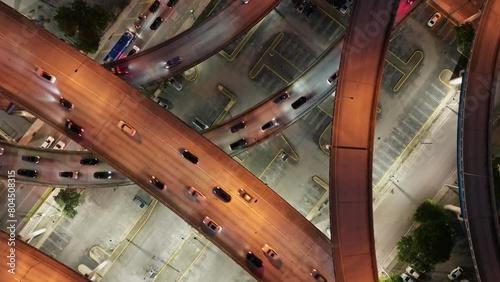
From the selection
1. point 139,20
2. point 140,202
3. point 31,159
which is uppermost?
point 139,20

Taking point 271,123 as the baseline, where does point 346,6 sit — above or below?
above

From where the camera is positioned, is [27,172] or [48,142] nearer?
[27,172]

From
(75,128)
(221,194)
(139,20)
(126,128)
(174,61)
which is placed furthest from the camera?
(139,20)

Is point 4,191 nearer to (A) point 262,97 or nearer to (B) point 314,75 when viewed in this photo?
(A) point 262,97

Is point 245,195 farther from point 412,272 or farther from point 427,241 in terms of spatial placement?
point 412,272

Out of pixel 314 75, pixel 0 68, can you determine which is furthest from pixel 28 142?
pixel 314 75

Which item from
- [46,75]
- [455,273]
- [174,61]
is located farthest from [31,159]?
[455,273]

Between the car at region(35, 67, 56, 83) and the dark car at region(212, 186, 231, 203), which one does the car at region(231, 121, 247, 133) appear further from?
the car at region(35, 67, 56, 83)
